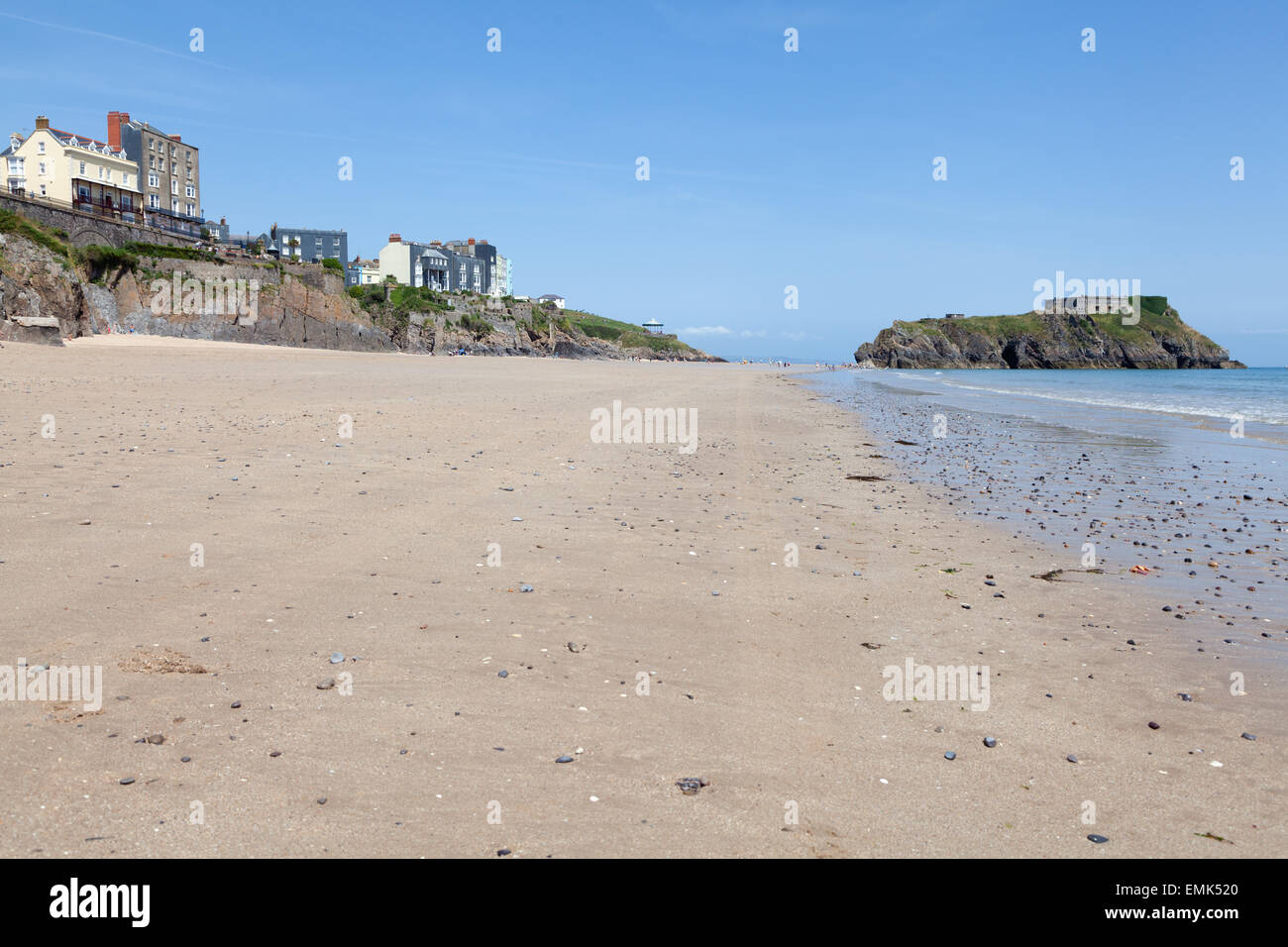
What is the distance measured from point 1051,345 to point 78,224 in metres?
170

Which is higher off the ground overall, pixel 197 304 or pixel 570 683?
pixel 197 304

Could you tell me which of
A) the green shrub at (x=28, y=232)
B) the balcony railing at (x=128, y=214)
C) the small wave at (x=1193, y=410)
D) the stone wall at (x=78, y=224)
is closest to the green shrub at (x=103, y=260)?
the stone wall at (x=78, y=224)

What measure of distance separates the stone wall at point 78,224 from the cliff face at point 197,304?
330 cm

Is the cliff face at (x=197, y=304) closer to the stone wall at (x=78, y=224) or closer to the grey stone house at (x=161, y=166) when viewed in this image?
the stone wall at (x=78, y=224)

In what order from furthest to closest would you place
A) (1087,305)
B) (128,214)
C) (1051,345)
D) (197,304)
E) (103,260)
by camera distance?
1. (1087,305)
2. (1051,345)
3. (128,214)
4. (197,304)
5. (103,260)

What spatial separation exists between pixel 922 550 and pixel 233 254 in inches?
2816

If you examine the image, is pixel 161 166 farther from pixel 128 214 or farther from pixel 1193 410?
pixel 1193 410

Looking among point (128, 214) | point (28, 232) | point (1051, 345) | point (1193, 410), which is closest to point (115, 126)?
point (128, 214)

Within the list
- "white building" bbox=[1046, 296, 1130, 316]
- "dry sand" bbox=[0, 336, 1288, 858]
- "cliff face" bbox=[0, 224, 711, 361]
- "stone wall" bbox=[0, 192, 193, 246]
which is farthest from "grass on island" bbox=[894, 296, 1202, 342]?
"dry sand" bbox=[0, 336, 1288, 858]

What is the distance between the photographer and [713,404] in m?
28.7

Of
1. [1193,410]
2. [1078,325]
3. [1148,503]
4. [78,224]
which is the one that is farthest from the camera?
[1078,325]

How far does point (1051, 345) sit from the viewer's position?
166750 millimetres

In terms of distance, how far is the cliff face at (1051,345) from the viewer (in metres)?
163
